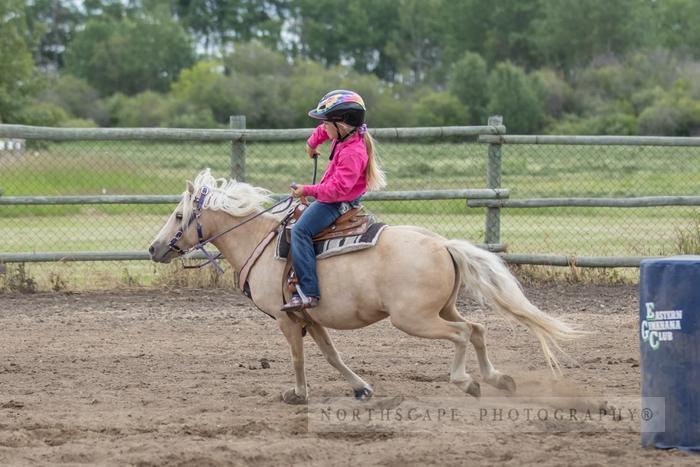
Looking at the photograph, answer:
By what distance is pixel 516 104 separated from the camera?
53719 mm

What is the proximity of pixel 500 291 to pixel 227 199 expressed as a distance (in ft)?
7.12

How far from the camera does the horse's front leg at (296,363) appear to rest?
7.58m

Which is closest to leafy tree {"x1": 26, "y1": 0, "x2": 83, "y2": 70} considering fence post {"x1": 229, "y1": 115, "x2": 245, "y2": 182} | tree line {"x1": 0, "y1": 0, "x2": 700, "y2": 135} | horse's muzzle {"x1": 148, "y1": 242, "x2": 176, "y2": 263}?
tree line {"x1": 0, "y1": 0, "x2": 700, "y2": 135}

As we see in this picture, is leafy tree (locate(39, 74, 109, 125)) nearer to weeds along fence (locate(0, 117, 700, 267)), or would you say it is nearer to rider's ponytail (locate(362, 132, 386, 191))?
weeds along fence (locate(0, 117, 700, 267))

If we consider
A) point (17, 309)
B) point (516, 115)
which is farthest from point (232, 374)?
point (516, 115)

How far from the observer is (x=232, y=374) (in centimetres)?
864

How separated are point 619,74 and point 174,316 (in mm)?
52214

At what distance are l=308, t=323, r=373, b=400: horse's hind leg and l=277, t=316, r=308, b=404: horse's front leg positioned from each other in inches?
8.2

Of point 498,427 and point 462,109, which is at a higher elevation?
point 462,109

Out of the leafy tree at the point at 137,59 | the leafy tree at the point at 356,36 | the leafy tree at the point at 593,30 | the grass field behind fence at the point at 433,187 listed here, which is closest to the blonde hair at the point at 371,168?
the grass field behind fence at the point at 433,187

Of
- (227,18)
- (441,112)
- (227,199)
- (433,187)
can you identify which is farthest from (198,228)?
(227,18)

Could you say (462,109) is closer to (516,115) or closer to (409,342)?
(516,115)

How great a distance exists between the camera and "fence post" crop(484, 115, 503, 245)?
42.9 ft

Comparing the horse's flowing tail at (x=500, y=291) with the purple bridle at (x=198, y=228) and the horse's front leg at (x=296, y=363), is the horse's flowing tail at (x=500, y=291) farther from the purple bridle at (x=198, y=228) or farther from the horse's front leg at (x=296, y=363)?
the purple bridle at (x=198, y=228)
